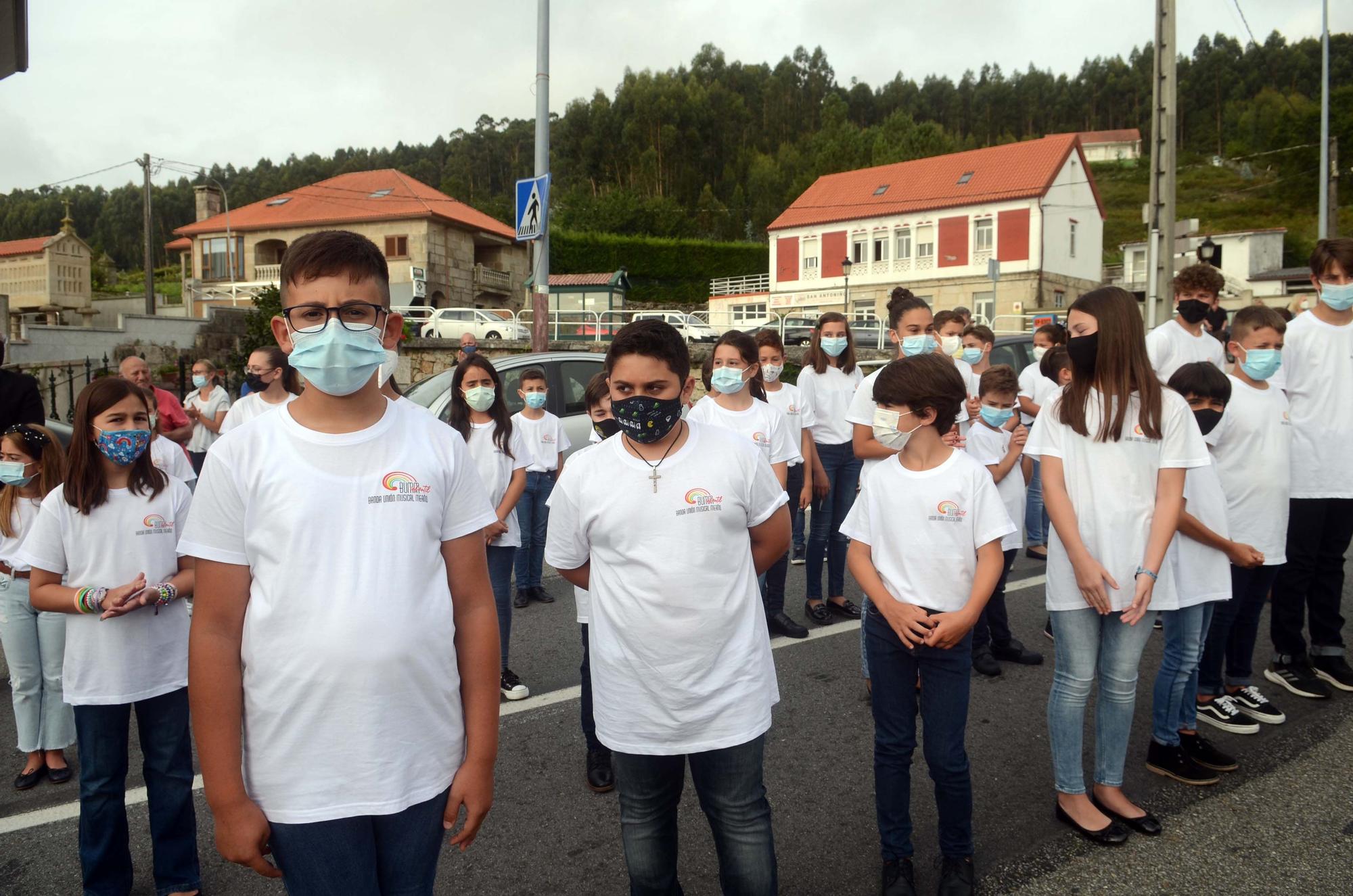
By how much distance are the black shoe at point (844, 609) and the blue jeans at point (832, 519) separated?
67mm

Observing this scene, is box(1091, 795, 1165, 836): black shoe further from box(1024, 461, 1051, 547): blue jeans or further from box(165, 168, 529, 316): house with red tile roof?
box(165, 168, 529, 316): house with red tile roof

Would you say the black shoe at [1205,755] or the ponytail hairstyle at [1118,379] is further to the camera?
the black shoe at [1205,755]

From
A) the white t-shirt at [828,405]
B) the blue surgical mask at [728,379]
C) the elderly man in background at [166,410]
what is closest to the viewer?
the blue surgical mask at [728,379]

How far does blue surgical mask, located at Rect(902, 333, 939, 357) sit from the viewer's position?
19.1 ft

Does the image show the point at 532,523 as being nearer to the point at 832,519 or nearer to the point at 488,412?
the point at 488,412

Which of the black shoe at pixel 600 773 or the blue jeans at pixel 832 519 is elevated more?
the blue jeans at pixel 832 519

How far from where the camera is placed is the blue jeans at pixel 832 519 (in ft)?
20.6

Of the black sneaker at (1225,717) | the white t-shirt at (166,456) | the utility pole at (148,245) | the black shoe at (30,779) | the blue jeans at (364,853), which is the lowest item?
the black shoe at (30,779)

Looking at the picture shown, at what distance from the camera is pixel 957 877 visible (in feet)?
9.64

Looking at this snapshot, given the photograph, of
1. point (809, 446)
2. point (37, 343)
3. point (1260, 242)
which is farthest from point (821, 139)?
point (809, 446)

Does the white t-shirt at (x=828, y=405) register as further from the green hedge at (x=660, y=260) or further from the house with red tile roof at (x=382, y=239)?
the green hedge at (x=660, y=260)

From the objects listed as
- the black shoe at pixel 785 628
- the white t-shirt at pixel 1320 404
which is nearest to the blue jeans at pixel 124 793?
the black shoe at pixel 785 628

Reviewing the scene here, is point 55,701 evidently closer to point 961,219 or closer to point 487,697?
point 487,697

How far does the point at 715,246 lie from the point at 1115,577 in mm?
54813
